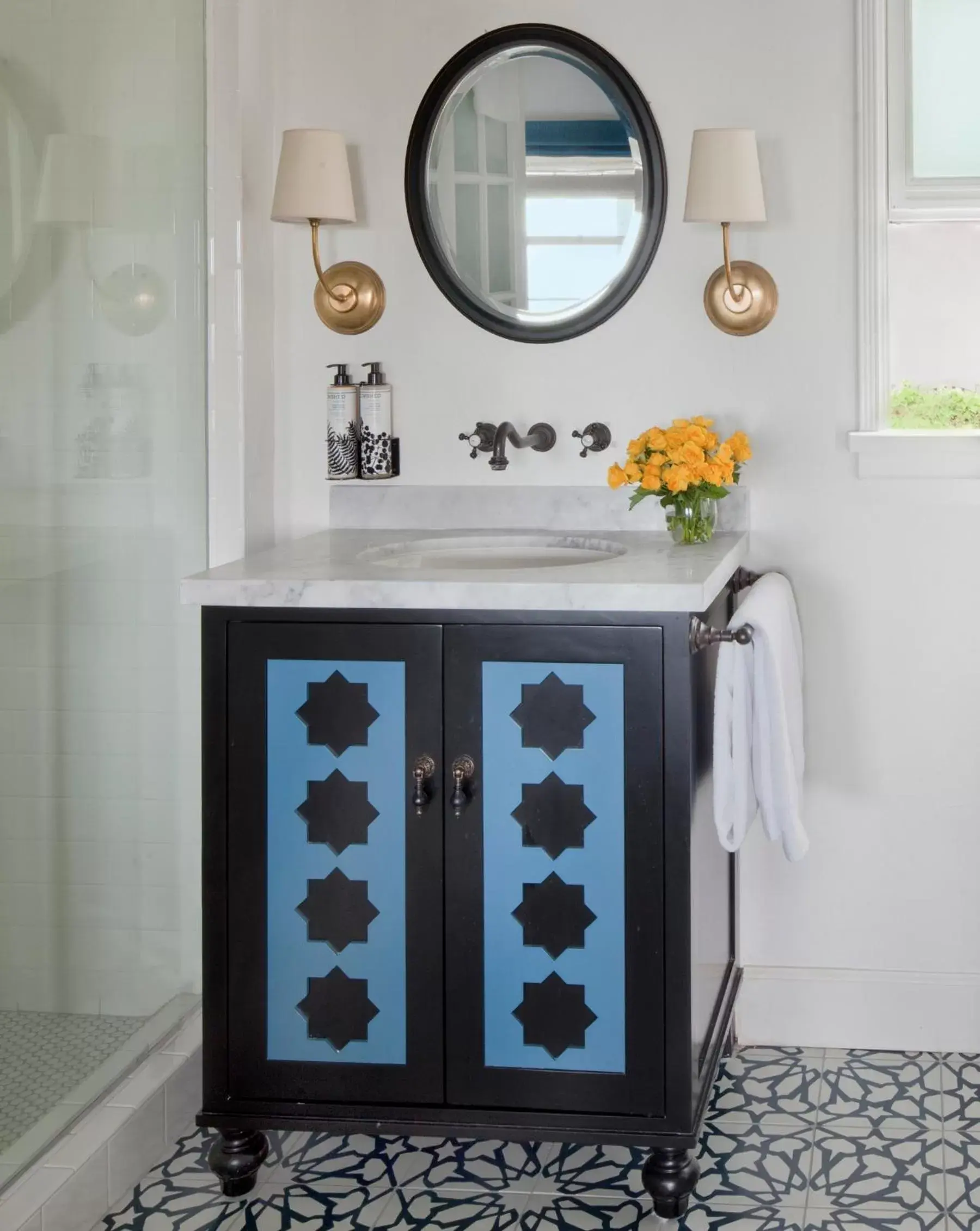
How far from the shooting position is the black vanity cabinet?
2053mm

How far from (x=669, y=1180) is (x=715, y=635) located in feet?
2.64

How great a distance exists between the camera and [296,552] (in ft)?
8.13

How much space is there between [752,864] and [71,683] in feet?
4.44

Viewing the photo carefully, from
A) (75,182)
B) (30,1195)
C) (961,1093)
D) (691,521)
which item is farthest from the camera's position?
(961,1093)

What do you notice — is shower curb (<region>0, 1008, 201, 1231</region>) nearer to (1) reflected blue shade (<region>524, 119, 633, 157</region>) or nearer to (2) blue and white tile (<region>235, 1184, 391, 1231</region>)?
(2) blue and white tile (<region>235, 1184, 391, 1231</region>)

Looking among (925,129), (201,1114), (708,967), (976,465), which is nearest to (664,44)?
(925,129)

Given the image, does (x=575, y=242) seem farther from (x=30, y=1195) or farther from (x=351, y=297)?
(x=30, y=1195)

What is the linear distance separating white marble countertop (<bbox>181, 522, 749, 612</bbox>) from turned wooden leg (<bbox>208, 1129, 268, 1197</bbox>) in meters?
0.83

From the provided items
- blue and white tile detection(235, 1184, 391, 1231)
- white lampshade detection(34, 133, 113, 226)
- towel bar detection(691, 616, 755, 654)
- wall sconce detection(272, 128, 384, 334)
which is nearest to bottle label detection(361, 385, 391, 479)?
wall sconce detection(272, 128, 384, 334)

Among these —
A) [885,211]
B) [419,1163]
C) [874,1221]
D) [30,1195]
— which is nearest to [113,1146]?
[30,1195]

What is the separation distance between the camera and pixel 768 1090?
262 cm

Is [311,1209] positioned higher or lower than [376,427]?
lower

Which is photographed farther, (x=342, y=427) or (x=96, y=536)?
(x=342, y=427)

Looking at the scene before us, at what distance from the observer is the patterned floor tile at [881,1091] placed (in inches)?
97.9
